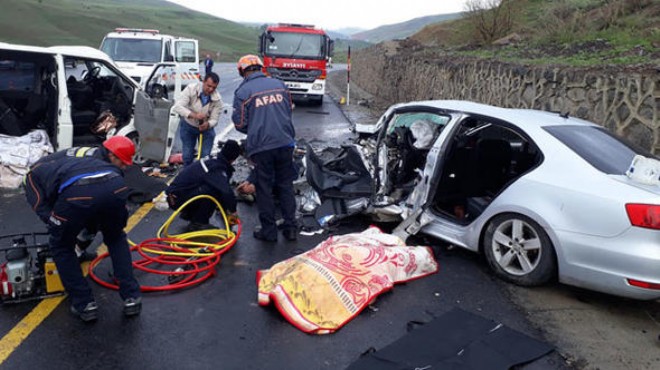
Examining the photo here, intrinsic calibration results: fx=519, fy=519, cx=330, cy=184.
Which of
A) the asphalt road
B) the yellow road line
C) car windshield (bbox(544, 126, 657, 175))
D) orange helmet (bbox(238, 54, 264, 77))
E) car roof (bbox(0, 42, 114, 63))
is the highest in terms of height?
car roof (bbox(0, 42, 114, 63))

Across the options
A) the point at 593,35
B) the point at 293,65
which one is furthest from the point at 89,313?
the point at 293,65

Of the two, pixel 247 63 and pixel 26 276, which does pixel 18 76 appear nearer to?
pixel 247 63

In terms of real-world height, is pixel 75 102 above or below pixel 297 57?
below

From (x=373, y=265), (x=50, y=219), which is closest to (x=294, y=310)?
(x=373, y=265)

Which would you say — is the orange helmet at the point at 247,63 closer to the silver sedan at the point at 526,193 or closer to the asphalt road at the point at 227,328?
the silver sedan at the point at 526,193

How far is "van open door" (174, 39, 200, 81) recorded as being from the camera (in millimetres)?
15749

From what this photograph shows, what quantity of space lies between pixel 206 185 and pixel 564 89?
5801 mm

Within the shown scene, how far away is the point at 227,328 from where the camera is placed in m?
3.68

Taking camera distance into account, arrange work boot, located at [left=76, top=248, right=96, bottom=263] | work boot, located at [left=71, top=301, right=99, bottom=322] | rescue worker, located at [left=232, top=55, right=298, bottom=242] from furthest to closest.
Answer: rescue worker, located at [left=232, top=55, right=298, bottom=242]
work boot, located at [left=76, top=248, right=96, bottom=263]
work boot, located at [left=71, top=301, right=99, bottom=322]

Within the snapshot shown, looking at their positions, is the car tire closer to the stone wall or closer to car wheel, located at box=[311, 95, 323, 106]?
car wheel, located at box=[311, 95, 323, 106]

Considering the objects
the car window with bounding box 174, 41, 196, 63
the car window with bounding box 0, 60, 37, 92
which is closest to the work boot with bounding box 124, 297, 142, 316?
the car window with bounding box 0, 60, 37, 92

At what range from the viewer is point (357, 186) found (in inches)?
232

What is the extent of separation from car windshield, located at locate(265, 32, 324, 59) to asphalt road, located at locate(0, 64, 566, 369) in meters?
14.3

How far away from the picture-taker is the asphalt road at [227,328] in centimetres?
327
